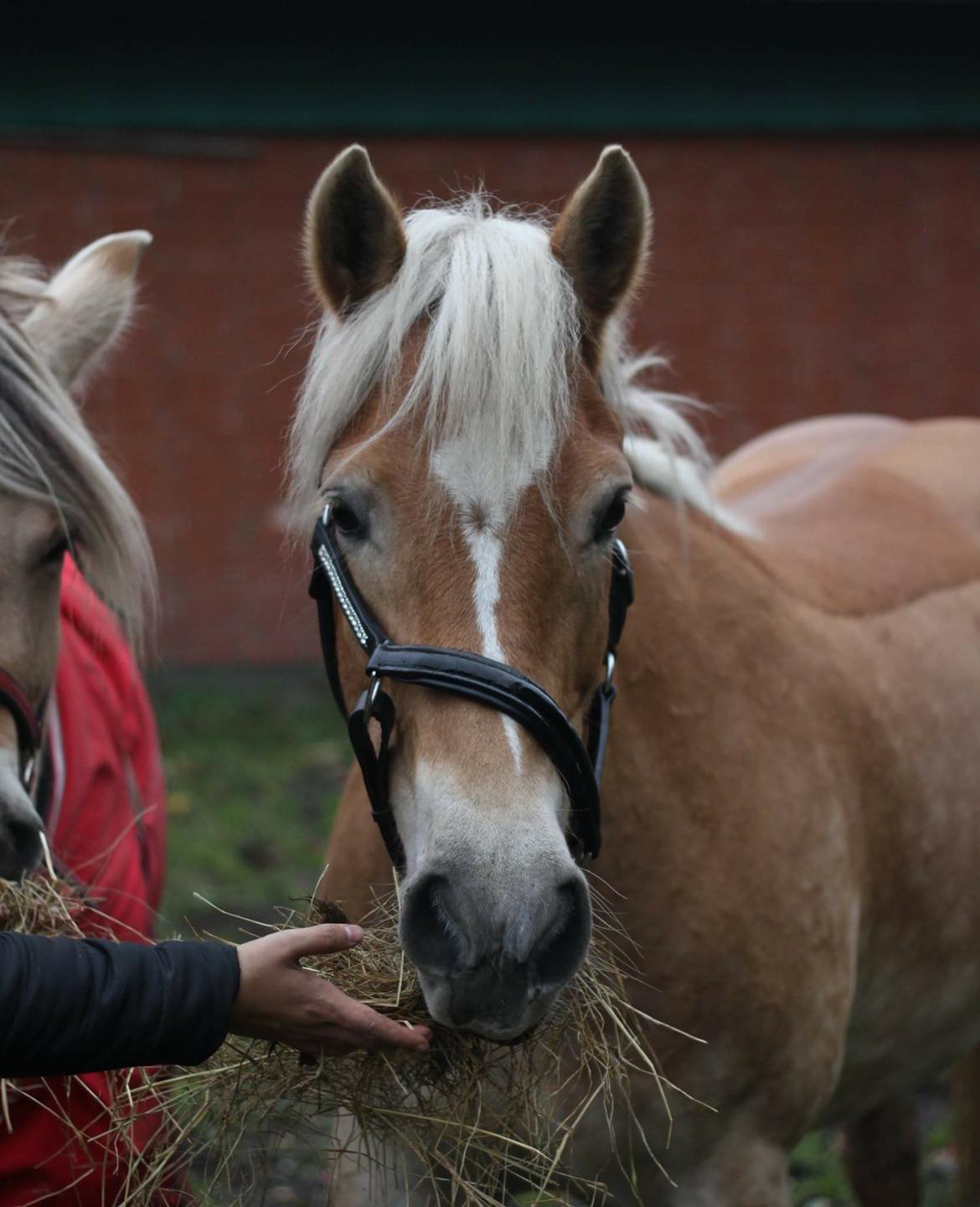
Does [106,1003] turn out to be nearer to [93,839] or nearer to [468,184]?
[93,839]

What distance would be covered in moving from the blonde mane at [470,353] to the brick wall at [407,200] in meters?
7.12

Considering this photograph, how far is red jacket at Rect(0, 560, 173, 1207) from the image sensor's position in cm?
217

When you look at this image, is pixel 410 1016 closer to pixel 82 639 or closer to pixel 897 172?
pixel 82 639

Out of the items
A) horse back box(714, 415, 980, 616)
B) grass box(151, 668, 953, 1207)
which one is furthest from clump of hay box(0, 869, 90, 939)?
grass box(151, 668, 953, 1207)

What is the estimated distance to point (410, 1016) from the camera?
6.14 ft

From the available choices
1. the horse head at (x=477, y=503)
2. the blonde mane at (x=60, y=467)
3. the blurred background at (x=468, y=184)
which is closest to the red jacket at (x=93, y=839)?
the blonde mane at (x=60, y=467)

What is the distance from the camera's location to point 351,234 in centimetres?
211

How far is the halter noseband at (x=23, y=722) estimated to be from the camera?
7.21ft

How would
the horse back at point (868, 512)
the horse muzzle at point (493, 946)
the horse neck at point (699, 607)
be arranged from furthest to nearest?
the horse back at point (868, 512), the horse neck at point (699, 607), the horse muzzle at point (493, 946)

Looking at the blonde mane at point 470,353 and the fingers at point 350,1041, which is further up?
the blonde mane at point 470,353

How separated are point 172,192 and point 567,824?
A: 831cm

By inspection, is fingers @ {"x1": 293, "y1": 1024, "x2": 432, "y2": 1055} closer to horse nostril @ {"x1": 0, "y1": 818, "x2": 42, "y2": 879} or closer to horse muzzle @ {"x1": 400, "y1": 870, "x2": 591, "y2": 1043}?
horse muzzle @ {"x1": 400, "y1": 870, "x2": 591, "y2": 1043}

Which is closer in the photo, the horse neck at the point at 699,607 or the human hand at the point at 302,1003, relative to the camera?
the human hand at the point at 302,1003

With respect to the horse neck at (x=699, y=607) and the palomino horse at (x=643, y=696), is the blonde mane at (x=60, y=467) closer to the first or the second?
the palomino horse at (x=643, y=696)
